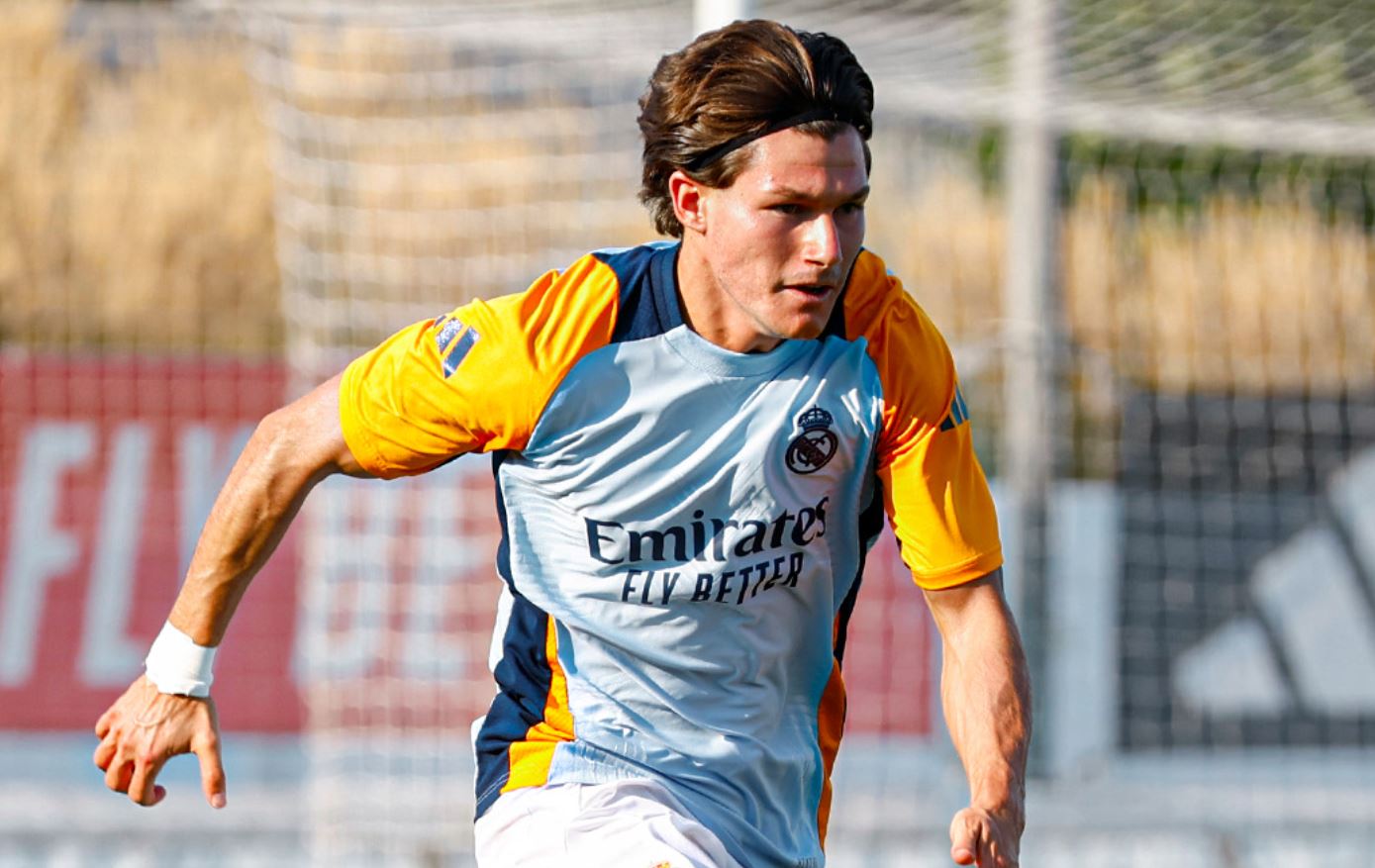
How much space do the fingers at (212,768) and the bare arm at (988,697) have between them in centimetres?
126

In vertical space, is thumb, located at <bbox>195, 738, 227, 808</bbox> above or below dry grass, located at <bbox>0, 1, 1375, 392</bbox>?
below

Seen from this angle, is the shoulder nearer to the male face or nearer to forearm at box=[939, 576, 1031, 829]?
the male face

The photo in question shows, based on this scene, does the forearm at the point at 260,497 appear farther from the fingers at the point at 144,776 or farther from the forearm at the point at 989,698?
the forearm at the point at 989,698

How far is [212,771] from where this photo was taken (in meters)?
3.42

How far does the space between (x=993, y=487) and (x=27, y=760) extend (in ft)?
14.3

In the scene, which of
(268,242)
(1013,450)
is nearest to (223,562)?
(1013,450)

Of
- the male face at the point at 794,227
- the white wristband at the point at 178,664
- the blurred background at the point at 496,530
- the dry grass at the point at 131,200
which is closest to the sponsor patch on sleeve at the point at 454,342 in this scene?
the male face at the point at 794,227

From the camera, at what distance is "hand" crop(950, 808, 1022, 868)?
2.93 m

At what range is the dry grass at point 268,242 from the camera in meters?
11.7

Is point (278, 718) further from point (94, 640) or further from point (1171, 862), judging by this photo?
point (1171, 862)

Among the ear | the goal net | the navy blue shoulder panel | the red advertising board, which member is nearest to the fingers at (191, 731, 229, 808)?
the navy blue shoulder panel

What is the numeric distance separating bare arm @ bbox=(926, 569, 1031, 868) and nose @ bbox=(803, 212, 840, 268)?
0.67 metres

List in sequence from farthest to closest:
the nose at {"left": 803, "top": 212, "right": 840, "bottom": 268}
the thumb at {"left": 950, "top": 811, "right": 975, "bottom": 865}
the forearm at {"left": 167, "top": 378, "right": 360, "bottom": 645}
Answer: the forearm at {"left": 167, "top": 378, "right": 360, "bottom": 645}, the nose at {"left": 803, "top": 212, "right": 840, "bottom": 268}, the thumb at {"left": 950, "top": 811, "right": 975, "bottom": 865}

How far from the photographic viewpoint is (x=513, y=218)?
808 cm
